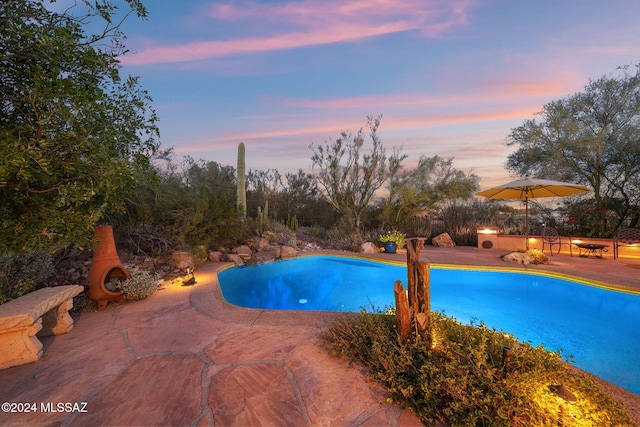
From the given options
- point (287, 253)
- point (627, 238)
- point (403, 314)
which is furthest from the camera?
point (287, 253)

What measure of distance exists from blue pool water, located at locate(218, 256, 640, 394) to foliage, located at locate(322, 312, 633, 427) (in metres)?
0.93

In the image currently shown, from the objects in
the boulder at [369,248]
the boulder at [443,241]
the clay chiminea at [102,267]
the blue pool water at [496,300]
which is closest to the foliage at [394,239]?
the boulder at [369,248]

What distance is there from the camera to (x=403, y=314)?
2.57 meters

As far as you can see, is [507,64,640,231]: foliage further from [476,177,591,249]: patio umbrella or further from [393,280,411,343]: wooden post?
[393,280,411,343]: wooden post

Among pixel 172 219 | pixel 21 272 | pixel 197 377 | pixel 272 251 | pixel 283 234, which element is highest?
pixel 172 219

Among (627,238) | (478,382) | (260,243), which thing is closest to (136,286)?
(478,382)

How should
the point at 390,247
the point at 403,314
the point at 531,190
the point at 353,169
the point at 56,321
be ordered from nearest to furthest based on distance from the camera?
1. the point at 403,314
2. the point at 56,321
3. the point at 531,190
4. the point at 390,247
5. the point at 353,169

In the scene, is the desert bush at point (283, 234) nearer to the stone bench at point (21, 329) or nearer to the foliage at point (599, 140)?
the stone bench at point (21, 329)

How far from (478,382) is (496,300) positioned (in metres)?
4.44

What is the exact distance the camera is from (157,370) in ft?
8.18

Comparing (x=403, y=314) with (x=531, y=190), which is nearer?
(x=403, y=314)

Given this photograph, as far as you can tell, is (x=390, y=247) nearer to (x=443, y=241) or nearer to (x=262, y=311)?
(x=443, y=241)

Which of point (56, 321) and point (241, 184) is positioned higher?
point (241, 184)

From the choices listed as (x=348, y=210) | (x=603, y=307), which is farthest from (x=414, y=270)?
(x=348, y=210)
